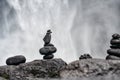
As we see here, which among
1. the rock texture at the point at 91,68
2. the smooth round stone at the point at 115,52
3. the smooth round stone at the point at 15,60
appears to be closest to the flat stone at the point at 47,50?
the smooth round stone at the point at 15,60

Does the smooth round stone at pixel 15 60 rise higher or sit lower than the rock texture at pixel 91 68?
higher

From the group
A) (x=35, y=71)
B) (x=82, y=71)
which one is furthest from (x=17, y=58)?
(x=82, y=71)

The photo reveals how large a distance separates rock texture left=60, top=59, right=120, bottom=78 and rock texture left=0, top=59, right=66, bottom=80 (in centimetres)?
163

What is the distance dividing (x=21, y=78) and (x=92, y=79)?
29.1 ft

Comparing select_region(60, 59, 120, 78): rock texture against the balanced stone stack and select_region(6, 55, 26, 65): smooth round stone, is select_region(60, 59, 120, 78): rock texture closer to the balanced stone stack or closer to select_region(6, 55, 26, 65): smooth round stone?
the balanced stone stack

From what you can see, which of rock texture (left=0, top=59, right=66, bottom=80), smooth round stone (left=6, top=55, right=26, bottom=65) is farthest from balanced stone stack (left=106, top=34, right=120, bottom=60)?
smooth round stone (left=6, top=55, right=26, bottom=65)

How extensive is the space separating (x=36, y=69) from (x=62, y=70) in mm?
3648

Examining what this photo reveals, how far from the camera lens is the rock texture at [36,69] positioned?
34.2 m

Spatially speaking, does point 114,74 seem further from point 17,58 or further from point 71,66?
point 17,58

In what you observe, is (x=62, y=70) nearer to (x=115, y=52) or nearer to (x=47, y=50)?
(x=47, y=50)

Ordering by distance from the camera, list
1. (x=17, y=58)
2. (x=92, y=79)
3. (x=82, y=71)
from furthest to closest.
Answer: (x=17, y=58) → (x=82, y=71) → (x=92, y=79)

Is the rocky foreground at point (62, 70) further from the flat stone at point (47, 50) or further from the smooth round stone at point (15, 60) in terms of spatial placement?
the flat stone at point (47, 50)

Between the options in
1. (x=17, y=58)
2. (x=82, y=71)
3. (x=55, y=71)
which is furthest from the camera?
(x=17, y=58)

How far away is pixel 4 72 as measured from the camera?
117ft
